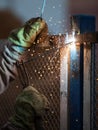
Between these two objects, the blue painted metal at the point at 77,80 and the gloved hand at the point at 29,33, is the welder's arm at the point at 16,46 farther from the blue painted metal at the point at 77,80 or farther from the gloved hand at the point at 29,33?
the blue painted metal at the point at 77,80

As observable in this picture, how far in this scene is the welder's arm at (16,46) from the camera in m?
1.16

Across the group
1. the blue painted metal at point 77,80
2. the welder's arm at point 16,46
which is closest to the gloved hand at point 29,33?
the welder's arm at point 16,46

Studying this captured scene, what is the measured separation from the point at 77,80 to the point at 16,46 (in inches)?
10.4

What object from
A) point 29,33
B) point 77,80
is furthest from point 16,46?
point 77,80

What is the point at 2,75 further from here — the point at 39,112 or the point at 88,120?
the point at 88,120

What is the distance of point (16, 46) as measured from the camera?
46.9 inches

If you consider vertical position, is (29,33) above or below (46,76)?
above

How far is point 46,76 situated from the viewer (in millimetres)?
1227

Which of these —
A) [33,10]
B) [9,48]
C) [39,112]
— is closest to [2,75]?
[9,48]

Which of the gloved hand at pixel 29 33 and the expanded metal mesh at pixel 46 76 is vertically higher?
the gloved hand at pixel 29 33

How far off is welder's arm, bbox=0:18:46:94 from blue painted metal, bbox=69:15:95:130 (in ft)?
0.46

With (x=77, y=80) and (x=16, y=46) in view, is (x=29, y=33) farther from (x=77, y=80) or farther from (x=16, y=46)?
(x=77, y=80)

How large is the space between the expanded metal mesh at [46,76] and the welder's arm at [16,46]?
35mm

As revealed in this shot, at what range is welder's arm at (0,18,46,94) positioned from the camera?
1162 mm
